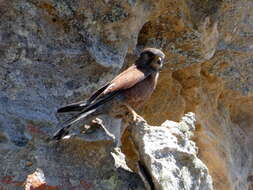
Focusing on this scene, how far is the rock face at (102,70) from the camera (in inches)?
176

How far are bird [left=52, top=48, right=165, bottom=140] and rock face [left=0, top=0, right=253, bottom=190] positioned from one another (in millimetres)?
245

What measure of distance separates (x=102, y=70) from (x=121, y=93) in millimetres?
510

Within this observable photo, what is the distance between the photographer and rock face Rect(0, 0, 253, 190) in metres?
4.47

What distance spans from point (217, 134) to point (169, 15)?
2.26 m

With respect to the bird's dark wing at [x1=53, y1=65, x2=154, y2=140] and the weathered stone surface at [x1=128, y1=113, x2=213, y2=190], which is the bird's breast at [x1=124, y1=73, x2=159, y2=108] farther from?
the weathered stone surface at [x1=128, y1=113, x2=213, y2=190]

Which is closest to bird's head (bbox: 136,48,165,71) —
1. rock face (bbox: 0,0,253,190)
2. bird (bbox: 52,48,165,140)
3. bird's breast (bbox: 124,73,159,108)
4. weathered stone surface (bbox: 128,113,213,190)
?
bird (bbox: 52,48,165,140)

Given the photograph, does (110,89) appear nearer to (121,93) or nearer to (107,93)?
(107,93)

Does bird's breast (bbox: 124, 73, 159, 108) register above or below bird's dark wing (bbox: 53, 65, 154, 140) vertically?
below

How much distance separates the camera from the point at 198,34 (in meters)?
6.25

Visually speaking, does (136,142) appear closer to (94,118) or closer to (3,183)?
(94,118)

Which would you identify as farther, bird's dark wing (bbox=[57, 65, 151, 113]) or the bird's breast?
the bird's breast

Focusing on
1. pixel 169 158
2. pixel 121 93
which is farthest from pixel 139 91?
pixel 169 158

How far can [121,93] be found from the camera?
4906 millimetres

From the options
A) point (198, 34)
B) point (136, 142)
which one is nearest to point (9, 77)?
point (136, 142)
